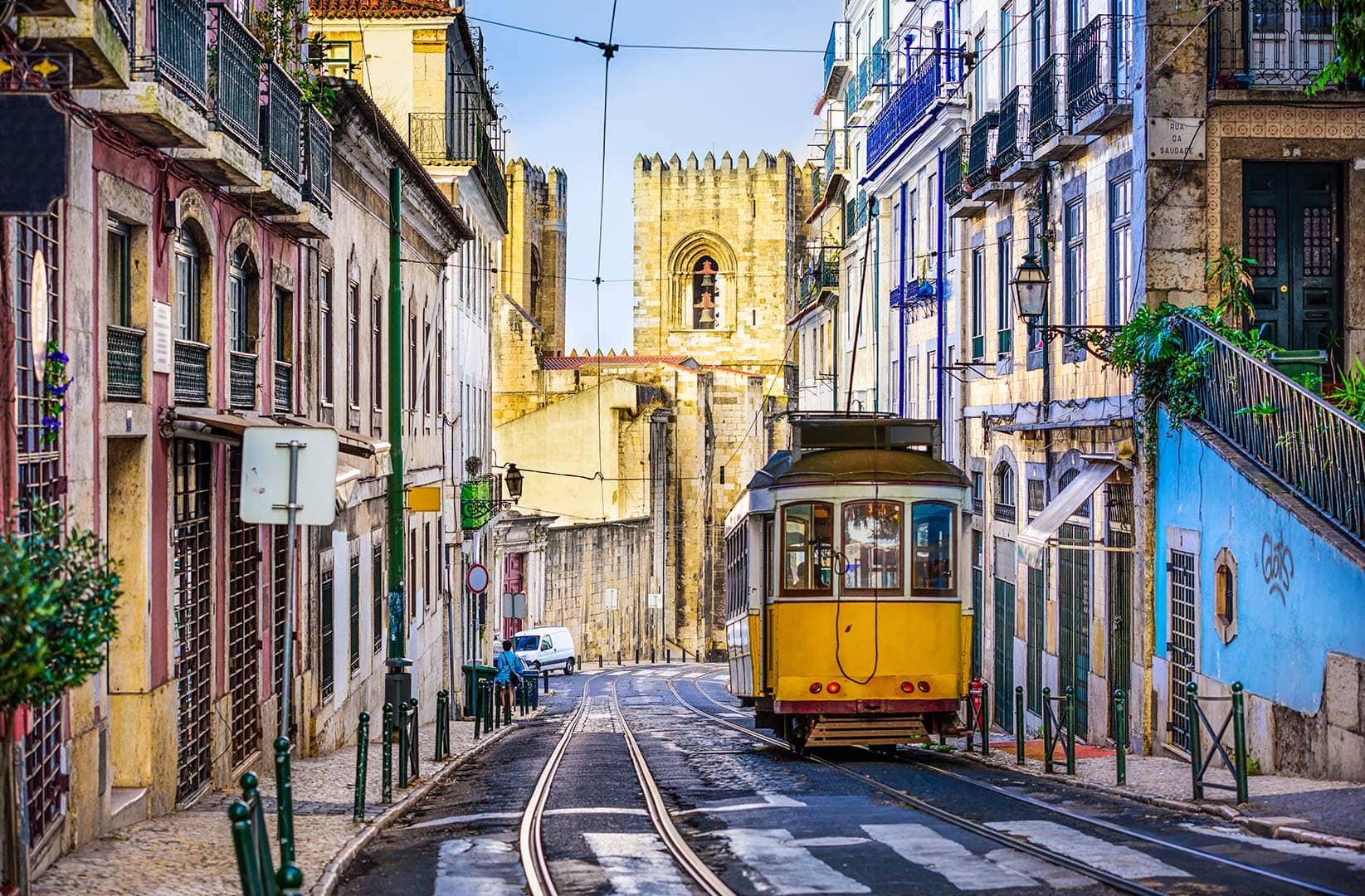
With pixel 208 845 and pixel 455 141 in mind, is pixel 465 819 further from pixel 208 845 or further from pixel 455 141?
pixel 455 141

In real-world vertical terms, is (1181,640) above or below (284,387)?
below

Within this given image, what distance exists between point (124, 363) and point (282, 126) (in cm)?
473

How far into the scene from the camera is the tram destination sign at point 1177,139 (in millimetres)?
17062

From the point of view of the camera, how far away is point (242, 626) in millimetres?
15141

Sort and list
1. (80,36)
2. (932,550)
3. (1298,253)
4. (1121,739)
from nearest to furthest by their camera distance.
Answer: (80,36), (1121,739), (932,550), (1298,253)

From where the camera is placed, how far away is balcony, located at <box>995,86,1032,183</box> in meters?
22.1

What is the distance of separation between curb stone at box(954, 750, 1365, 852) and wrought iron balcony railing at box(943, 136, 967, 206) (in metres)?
13.6

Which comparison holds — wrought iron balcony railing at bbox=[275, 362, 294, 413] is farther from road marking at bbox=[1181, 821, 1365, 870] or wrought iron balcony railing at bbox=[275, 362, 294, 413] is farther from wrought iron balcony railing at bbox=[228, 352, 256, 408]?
road marking at bbox=[1181, 821, 1365, 870]

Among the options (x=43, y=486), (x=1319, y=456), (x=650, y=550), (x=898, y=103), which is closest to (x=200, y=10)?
(x=43, y=486)

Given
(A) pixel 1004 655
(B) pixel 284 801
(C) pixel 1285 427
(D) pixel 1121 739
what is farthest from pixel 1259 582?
(A) pixel 1004 655

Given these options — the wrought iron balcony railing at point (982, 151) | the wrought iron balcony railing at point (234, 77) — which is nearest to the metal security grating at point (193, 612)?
the wrought iron balcony railing at point (234, 77)

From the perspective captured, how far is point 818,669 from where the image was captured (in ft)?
51.4

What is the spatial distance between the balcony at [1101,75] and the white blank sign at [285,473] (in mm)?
11339

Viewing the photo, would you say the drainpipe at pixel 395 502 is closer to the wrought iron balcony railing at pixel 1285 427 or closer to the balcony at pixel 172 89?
the balcony at pixel 172 89
